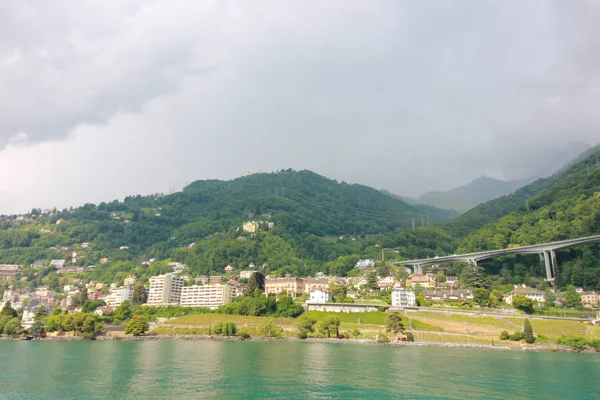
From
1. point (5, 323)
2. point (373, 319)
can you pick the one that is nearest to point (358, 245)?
point (373, 319)

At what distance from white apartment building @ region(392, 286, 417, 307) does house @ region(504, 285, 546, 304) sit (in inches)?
692

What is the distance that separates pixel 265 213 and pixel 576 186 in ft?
389

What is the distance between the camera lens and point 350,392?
27.3m

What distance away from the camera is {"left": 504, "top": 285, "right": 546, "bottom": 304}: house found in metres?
80.6

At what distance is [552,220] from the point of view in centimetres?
10662

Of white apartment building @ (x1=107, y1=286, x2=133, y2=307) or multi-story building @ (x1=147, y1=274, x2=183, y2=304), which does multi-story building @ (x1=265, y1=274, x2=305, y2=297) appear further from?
white apartment building @ (x1=107, y1=286, x2=133, y2=307)

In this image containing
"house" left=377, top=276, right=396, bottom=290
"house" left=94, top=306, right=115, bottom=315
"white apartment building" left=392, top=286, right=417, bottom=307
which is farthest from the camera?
"house" left=377, top=276, right=396, bottom=290

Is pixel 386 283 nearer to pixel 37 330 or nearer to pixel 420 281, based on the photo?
pixel 420 281

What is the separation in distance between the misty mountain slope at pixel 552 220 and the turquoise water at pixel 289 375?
55403 mm

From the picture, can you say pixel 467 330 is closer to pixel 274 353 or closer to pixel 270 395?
pixel 274 353

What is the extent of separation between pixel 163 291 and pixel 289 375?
3170 inches

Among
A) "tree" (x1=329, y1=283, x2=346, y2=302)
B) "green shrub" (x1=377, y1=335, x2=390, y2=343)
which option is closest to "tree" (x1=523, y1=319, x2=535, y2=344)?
"green shrub" (x1=377, y1=335, x2=390, y2=343)

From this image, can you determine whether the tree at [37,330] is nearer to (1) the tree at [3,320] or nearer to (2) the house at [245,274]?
(1) the tree at [3,320]

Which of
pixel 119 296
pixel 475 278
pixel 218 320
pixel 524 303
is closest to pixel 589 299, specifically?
pixel 524 303
